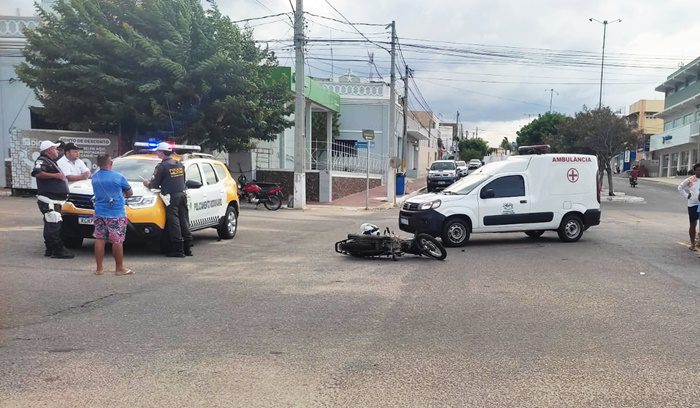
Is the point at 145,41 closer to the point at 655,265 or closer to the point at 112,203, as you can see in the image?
the point at 112,203

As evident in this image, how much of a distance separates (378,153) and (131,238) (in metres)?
29.0

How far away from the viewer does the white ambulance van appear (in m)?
11.5

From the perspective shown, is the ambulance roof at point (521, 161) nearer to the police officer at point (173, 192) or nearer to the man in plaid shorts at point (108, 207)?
the police officer at point (173, 192)

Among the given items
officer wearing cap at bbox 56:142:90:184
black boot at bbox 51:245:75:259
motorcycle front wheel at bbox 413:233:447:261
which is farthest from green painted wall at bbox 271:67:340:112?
black boot at bbox 51:245:75:259

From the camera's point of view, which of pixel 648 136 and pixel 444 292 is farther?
pixel 648 136

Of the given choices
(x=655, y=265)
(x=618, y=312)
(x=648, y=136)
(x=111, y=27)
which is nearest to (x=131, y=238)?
(x=618, y=312)

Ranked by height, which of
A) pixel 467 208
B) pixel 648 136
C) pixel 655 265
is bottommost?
pixel 655 265

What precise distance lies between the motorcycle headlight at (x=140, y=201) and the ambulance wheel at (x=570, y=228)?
8.65 metres

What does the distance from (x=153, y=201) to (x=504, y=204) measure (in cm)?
710

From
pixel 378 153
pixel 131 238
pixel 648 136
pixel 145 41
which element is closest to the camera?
pixel 131 238

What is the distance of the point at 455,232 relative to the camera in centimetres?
1151

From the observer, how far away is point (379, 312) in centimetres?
624

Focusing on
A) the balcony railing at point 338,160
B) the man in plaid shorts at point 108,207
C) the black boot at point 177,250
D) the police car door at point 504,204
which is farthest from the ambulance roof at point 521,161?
the balcony railing at point 338,160

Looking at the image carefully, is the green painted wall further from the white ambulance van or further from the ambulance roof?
the white ambulance van
